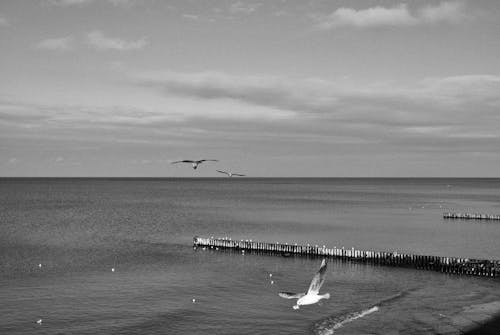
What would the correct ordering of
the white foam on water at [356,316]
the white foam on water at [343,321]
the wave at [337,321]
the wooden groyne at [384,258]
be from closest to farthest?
the white foam on water at [343,321] < the wave at [337,321] < the white foam on water at [356,316] < the wooden groyne at [384,258]

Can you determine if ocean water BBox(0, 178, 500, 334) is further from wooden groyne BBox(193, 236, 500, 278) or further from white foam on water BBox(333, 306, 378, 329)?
wooden groyne BBox(193, 236, 500, 278)

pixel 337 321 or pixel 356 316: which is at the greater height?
pixel 356 316

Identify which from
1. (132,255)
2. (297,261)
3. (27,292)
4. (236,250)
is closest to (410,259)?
(297,261)

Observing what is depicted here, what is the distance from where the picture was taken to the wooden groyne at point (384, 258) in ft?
177

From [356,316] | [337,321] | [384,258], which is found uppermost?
[384,258]

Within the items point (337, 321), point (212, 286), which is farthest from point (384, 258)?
point (337, 321)

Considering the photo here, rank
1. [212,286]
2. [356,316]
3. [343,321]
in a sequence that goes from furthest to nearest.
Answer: [212,286] < [356,316] < [343,321]

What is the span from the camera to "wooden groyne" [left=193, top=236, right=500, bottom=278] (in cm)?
5403

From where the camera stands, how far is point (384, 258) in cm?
5975

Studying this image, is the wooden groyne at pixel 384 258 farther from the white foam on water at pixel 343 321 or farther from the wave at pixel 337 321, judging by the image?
the white foam on water at pixel 343 321

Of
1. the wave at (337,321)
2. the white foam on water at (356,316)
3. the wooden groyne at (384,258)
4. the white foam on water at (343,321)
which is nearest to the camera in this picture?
the white foam on water at (343,321)

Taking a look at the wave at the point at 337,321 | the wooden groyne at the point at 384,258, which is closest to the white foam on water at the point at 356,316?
the wave at the point at 337,321

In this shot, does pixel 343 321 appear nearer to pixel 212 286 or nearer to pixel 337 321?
pixel 337 321

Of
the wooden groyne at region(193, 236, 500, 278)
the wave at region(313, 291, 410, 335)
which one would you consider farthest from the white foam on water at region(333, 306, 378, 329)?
the wooden groyne at region(193, 236, 500, 278)
